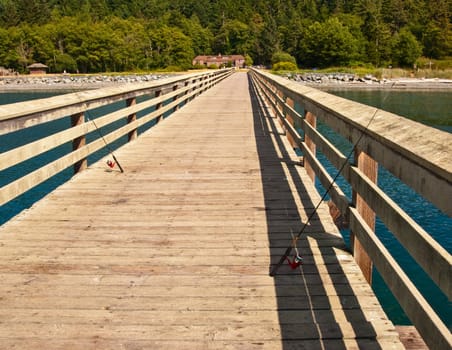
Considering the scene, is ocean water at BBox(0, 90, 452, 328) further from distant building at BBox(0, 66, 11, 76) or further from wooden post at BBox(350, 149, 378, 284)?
distant building at BBox(0, 66, 11, 76)

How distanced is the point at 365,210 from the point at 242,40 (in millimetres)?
172986

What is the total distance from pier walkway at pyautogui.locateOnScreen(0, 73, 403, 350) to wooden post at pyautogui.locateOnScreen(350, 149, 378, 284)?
8 centimetres

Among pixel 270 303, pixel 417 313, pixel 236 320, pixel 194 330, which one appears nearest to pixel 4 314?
pixel 194 330

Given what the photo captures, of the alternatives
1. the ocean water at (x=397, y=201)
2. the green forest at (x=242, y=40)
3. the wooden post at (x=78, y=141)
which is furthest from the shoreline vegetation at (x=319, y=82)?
the wooden post at (x=78, y=141)

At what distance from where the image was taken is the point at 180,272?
3.84 m

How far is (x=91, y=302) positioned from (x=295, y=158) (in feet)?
17.8

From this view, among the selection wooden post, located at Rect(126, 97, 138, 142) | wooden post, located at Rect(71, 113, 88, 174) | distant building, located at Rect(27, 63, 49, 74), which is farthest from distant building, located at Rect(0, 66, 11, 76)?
wooden post, located at Rect(71, 113, 88, 174)

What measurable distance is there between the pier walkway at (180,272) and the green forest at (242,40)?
4450 inches

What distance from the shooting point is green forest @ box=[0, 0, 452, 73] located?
123 meters

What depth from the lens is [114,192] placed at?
20.3 feet

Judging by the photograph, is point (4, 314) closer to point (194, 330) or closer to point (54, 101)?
point (194, 330)

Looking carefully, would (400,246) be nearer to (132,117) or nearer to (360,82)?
(132,117)

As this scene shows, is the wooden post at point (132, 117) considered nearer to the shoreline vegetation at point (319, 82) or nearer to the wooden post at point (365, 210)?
the wooden post at point (365, 210)

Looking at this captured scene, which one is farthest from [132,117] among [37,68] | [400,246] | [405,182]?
[37,68]
